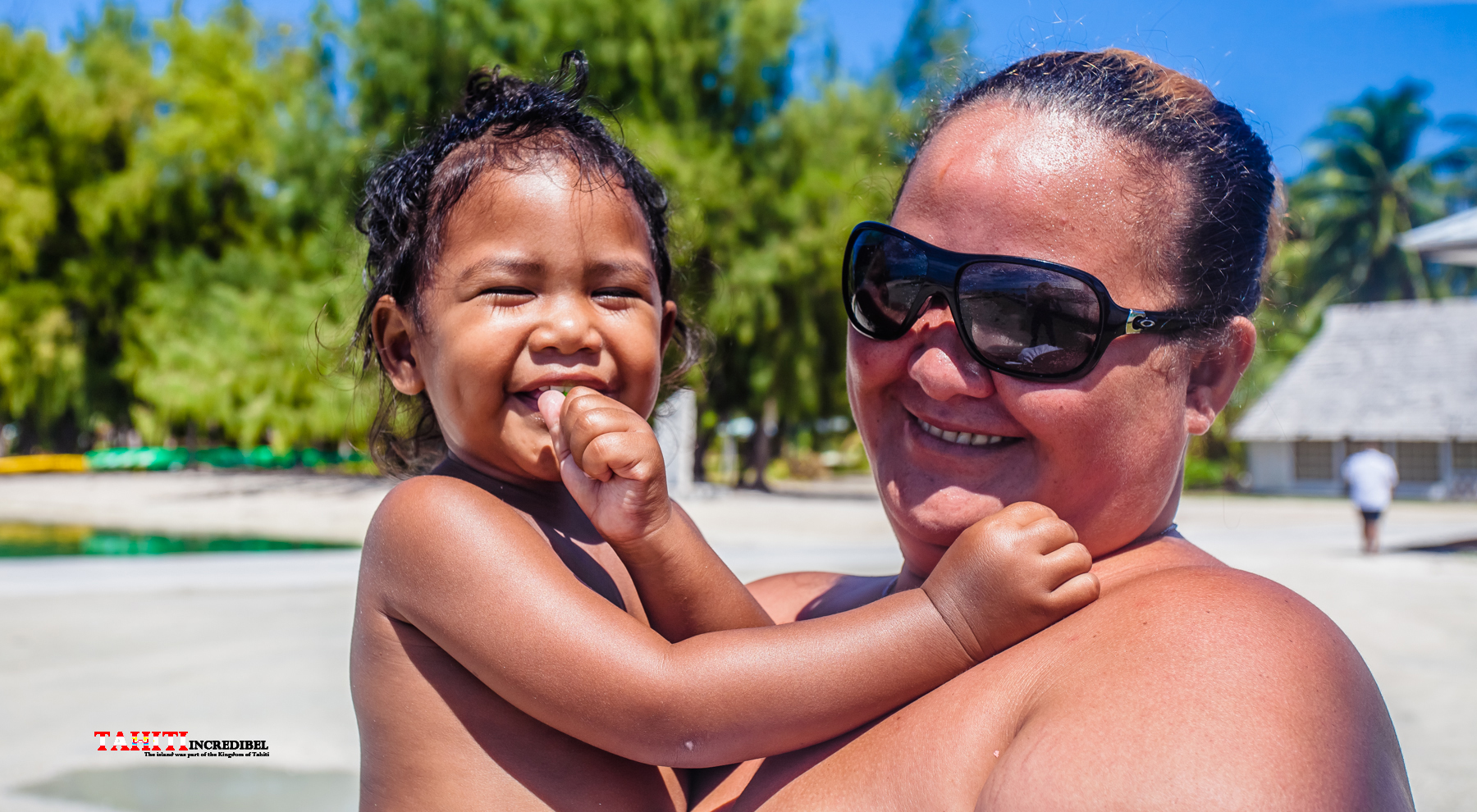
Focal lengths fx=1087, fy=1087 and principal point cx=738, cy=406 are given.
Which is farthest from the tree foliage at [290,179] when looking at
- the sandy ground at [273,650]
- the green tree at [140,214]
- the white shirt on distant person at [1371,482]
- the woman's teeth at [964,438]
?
the woman's teeth at [964,438]

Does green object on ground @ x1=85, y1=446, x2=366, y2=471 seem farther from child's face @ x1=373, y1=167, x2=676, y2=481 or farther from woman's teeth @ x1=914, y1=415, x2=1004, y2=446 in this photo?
woman's teeth @ x1=914, y1=415, x2=1004, y2=446

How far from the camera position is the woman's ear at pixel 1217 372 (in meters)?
1.41

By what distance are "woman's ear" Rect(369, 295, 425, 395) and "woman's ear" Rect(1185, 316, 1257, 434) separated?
1289 millimetres

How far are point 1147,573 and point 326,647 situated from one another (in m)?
7.01

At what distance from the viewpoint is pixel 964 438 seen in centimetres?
142

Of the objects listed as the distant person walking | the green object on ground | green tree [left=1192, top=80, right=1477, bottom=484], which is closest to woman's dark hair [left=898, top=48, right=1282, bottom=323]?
the distant person walking

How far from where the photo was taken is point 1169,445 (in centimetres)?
139

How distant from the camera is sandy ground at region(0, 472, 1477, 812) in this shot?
4816mm

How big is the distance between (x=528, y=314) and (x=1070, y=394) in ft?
2.87

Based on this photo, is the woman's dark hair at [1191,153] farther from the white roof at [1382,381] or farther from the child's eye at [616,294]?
the white roof at [1382,381]

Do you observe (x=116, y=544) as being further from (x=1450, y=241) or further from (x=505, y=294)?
(x=1450, y=241)

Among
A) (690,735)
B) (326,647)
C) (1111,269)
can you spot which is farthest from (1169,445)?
(326,647)

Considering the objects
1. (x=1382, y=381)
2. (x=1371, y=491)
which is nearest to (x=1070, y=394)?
(x=1371, y=491)

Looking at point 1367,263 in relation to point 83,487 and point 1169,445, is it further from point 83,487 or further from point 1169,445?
point 1169,445
